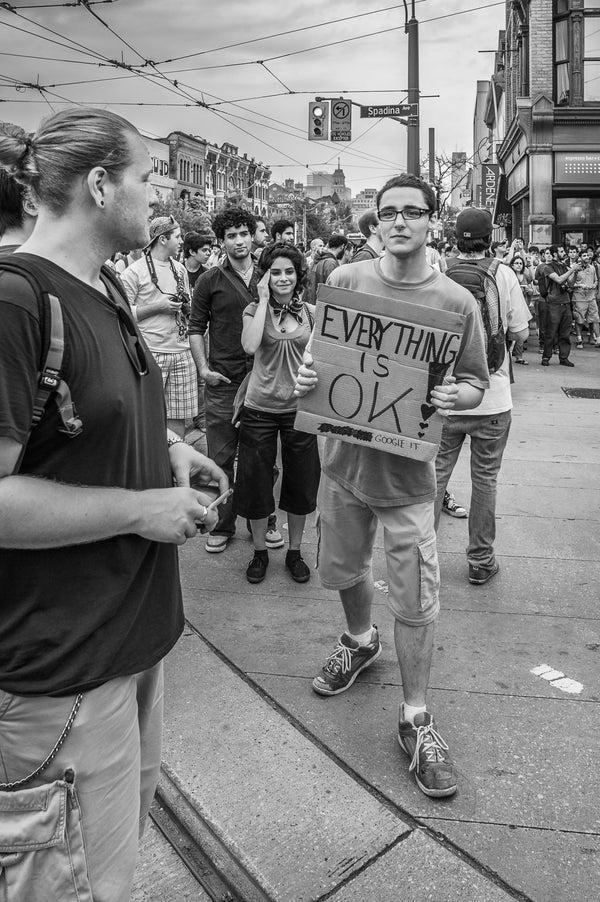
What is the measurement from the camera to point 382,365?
2.96 metres

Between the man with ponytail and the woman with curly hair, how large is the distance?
2985mm

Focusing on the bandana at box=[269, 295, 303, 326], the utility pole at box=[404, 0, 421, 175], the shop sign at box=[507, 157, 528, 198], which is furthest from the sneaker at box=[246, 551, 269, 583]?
the shop sign at box=[507, 157, 528, 198]

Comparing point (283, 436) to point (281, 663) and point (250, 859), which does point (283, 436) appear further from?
point (250, 859)

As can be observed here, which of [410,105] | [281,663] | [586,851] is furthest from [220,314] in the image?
[410,105]

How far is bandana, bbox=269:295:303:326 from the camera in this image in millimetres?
4727

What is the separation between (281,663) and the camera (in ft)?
12.3

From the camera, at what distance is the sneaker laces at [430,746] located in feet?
9.31

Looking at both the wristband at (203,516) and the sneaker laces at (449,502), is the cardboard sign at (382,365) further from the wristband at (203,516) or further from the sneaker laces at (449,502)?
the sneaker laces at (449,502)

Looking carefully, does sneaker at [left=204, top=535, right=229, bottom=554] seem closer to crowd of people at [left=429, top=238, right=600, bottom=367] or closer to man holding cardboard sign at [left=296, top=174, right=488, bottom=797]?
man holding cardboard sign at [left=296, top=174, right=488, bottom=797]

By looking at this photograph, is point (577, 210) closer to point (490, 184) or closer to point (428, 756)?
point (490, 184)

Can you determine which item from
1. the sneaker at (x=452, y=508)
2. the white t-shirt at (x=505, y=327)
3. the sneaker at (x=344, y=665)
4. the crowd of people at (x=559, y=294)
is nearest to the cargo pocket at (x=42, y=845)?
the sneaker at (x=344, y=665)

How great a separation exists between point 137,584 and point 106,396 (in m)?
0.41

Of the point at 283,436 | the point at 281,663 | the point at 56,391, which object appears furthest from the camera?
the point at 283,436

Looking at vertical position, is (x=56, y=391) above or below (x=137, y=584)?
above
